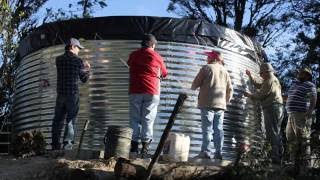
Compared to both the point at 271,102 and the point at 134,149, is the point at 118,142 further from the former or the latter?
the point at 271,102

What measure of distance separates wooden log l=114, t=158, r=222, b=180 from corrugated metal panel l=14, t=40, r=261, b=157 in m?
3.81

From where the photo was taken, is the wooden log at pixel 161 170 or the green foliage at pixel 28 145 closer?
the wooden log at pixel 161 170

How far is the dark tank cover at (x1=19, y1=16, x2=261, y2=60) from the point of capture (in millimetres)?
11734

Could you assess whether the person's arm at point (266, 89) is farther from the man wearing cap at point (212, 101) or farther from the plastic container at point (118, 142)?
the plastic container at point (118, 142)

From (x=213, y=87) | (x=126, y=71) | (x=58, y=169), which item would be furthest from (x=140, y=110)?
(x=126, y=71)

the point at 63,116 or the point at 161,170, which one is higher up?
the point at 63,116

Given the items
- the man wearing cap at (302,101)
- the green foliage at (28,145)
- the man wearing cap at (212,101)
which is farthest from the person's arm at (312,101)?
the green foliage at (28,145)

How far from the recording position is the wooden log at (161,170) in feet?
23.1

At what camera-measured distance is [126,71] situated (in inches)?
462

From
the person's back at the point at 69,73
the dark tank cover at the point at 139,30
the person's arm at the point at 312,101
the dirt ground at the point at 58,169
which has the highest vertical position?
the dark tank cover at the point at 139,30

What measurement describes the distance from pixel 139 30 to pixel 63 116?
8.48 feet

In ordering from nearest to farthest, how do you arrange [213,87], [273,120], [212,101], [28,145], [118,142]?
1. [118,142]
2. [212,101]
3. [213,87]
4. [28,145]
5. [273,120]

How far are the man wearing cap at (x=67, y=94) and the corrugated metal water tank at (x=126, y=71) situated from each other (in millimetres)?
1713

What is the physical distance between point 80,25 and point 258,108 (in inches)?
153
